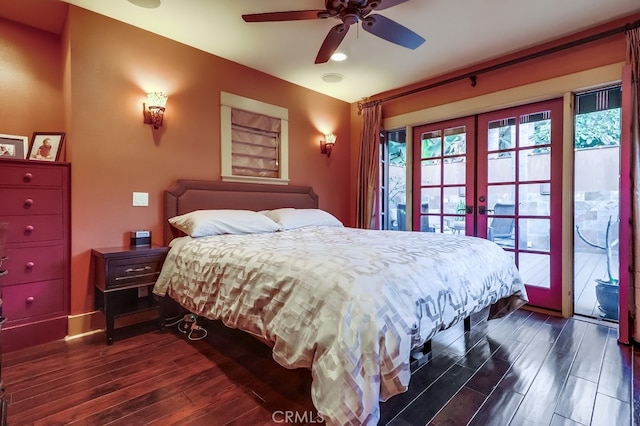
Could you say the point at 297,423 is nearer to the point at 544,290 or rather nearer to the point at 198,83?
the point at 544,290

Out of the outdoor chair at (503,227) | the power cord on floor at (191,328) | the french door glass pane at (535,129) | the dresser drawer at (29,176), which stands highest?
the french door glass pane at (535,129)

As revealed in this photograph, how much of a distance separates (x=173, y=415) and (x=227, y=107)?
2.76 metres

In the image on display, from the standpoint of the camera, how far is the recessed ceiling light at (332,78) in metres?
3.69

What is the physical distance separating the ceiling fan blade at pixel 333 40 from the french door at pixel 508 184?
189 centimetres

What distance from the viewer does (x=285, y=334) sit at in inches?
56.9

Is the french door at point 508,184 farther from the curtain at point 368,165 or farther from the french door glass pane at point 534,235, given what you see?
the curtain at point 368,165

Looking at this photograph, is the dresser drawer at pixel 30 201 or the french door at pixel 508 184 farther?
the french door at pixel 508 184

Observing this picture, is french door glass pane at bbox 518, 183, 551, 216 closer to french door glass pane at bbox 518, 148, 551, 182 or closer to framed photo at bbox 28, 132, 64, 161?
french door glass pane at bbox 518, 148, 551, 182

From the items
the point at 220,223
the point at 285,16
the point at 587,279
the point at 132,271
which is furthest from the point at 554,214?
the point at 132,271

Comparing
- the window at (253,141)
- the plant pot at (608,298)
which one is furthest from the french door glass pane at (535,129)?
the window at (253,141)

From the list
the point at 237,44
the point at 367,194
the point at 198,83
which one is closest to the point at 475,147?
the point at 367,194

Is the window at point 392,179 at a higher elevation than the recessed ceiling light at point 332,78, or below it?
below

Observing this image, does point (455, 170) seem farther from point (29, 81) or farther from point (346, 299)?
point (29, 81)

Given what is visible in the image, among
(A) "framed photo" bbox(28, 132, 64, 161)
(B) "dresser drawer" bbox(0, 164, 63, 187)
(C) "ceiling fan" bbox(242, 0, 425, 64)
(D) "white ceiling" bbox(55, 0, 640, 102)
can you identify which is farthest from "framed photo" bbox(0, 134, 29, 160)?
(C) "ceiling fan" bbox(242, 0, 425, 64)
